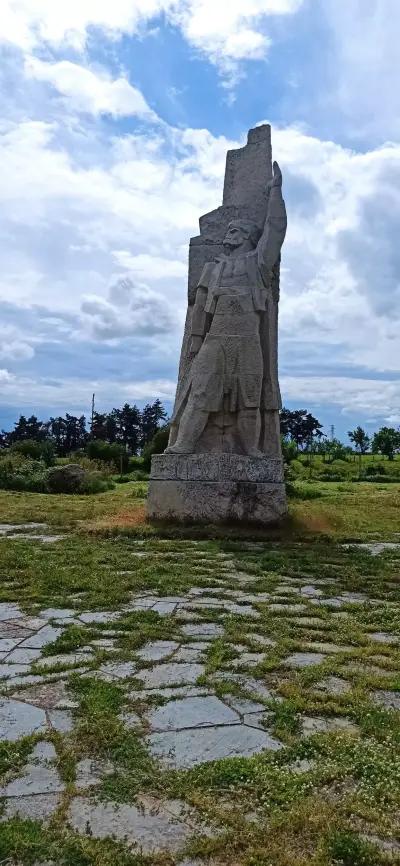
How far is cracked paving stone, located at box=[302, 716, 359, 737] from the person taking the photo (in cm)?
273

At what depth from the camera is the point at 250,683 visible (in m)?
3.27

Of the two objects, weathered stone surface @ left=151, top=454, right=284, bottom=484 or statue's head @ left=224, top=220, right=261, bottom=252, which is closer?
weathered stone surface @ left=151, top=454, right=284, bottom=484

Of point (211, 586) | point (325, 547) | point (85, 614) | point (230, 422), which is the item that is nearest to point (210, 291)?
point (230, 422)

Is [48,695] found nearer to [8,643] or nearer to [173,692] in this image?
[173,692]

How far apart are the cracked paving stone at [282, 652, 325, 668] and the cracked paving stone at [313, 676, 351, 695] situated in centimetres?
22

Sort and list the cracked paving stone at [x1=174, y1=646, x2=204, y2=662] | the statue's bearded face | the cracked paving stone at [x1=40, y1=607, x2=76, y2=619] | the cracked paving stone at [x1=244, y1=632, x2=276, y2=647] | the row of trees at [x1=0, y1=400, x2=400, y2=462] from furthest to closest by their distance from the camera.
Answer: the row of trees at [x1=0, y1=400, x2=400, y2=462]
the statue's bearded face
the cracked paving stone at [x1=40, y1=607, x2=76, y2=619]
the cracked paving stone at [x1=244, y1=632, x2=276, y2=647]
the cracked paving stone at [x1=174, y1=646, x2=204, y2=662]

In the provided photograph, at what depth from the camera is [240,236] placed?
9.91m

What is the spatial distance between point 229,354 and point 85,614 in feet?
18.5

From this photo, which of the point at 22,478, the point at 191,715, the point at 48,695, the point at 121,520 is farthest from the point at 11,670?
the point at 22,478

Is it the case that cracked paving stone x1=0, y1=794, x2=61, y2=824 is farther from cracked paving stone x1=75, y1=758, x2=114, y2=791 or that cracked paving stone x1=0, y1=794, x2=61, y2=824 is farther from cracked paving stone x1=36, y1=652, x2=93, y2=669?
cracked paving stone x1=36, y1=652, x2=93, y2=669

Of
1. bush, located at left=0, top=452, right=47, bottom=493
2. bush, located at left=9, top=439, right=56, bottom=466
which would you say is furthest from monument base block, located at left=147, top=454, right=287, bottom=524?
bush, located at left=9, top=439, right=56, bottom=466

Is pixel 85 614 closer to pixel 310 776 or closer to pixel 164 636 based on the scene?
pixel 164 636

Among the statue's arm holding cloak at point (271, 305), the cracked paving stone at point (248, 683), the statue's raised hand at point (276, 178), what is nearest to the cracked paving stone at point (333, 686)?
the cracked paving stone at point (248, 683)

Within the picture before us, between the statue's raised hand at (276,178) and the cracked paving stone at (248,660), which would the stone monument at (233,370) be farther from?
the cracked paving stone at (248,660)
